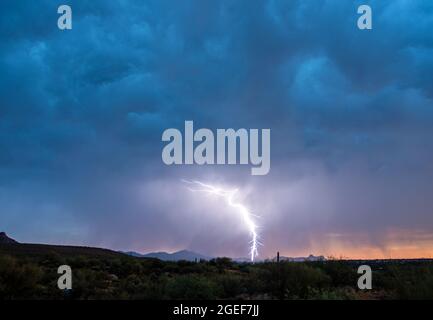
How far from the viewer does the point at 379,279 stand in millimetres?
25812

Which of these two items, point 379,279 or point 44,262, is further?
point 44,262

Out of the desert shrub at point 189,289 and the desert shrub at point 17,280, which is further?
the desert shrub at point 17,280

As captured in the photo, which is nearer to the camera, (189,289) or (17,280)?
(189,289)

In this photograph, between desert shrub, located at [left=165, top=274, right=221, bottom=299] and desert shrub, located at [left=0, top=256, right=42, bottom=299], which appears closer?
desert shrub, located at [left=165, top=274, right=221, bottom=299]
